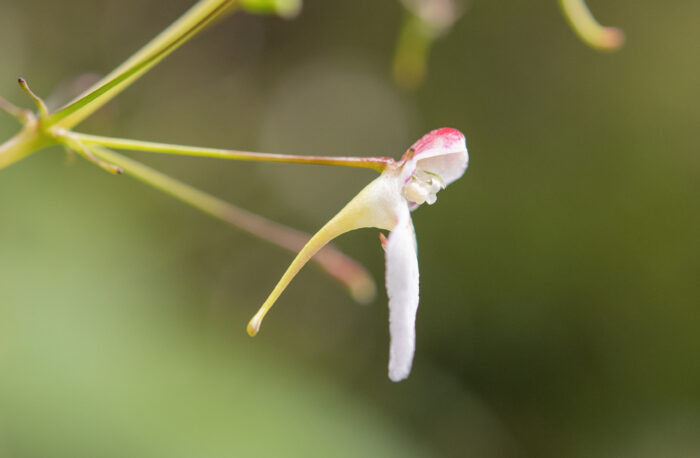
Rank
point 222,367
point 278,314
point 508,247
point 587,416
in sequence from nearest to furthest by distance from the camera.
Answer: point 222,367, point 587,416, point 508,247, point 278,314

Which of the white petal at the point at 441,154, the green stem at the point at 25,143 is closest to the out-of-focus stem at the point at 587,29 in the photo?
the white petal at the point at 441,154

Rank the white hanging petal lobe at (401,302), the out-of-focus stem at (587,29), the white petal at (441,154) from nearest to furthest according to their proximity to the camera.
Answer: the white hanging petal lobe at (401,302) < the white petal at (441,154) < the out-of-focus stem at (587,29)

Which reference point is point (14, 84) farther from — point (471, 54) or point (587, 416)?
point (587, 416)

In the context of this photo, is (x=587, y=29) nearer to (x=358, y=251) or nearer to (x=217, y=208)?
(x=217, y=208)

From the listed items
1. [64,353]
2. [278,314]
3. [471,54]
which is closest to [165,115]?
[278,314]

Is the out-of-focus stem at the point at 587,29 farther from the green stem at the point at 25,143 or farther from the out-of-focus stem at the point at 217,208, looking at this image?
the green stem at the point at 25,143

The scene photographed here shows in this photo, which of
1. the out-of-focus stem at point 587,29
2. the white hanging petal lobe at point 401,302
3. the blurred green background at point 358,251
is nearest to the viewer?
the white hanging petal lobe at point 401,302
